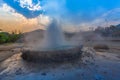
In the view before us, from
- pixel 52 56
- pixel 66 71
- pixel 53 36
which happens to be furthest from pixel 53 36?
pixel 66 71

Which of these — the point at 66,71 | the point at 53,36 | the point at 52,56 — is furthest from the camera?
the point at 53,36

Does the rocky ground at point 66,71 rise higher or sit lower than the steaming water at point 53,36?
lower

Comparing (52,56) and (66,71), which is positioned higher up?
A: (52,56)

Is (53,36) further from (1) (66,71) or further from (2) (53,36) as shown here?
(1) (66,71)

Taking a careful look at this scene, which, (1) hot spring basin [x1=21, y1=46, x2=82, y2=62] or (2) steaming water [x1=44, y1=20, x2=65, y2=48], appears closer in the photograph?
(1) hot spring basin [x1=21, y1=46, x2=82, y2=62]

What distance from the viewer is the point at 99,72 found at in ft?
29.9

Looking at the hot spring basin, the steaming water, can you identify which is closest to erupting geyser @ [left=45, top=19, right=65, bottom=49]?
the steaming water

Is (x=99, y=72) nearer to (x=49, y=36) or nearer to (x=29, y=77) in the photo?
(x=29, y=77)

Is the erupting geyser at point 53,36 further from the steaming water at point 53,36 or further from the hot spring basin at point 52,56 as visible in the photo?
the hot spring basin at point 52,56

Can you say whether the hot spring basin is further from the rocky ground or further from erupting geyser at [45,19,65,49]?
erupting geyser at [45,19,65,49]

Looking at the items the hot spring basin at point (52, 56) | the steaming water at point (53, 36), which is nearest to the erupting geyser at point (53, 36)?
the steaming water at point (53, 36)

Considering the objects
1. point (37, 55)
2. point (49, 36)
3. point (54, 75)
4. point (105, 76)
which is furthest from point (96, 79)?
point (49, 36)

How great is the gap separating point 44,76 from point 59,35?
6773mm

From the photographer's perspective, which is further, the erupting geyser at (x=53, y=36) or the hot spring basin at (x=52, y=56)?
the erupting geyser at (x=53, y=36)
